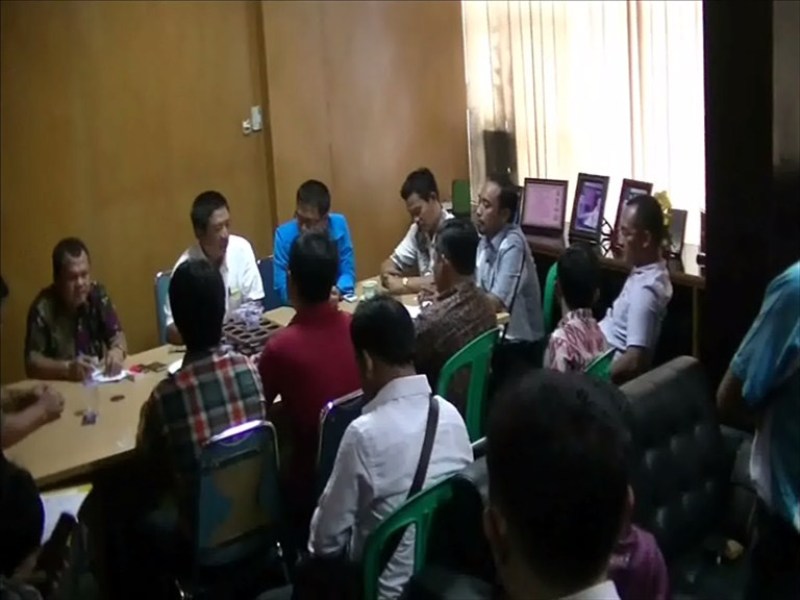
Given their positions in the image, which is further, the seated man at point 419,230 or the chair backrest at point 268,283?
the seated man at point 419,230

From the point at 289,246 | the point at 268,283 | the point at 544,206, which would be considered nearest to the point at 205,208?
the point at 289,246

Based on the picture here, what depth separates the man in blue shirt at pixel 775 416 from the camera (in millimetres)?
2201

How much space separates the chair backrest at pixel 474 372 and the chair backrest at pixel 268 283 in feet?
4.41

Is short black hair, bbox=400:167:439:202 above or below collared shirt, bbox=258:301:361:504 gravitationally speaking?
above

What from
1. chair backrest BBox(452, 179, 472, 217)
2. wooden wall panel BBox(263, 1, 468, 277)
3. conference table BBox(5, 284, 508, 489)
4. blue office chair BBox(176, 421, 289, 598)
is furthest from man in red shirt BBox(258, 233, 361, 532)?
chair backrest BBox(452, 179, 472, 217)

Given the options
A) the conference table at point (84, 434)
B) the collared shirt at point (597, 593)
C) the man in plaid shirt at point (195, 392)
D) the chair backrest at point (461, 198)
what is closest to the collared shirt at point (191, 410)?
the man in plaid shirt at point (195, 392)

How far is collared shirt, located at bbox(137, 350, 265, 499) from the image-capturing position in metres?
2.71

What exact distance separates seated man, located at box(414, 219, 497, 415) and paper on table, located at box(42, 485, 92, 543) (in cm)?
109

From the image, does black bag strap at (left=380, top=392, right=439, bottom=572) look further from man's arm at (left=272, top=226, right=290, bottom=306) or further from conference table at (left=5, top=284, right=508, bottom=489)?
man's arm at (left=272, top=226, right=290, bottom=306)

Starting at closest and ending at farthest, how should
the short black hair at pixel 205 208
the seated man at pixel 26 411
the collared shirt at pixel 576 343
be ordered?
the seated man at pixel 26 411 < the collared shirt at pixel 576 343 < the short black hair at pixel 205 208

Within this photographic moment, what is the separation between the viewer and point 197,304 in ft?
9.09

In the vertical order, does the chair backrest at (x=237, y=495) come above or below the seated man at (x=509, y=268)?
below

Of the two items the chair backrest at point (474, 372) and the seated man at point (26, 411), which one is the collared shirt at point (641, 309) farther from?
the seated man at point (26, 411)

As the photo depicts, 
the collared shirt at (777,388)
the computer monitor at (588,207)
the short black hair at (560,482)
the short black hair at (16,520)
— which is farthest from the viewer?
the computer monitor at (588,207)
